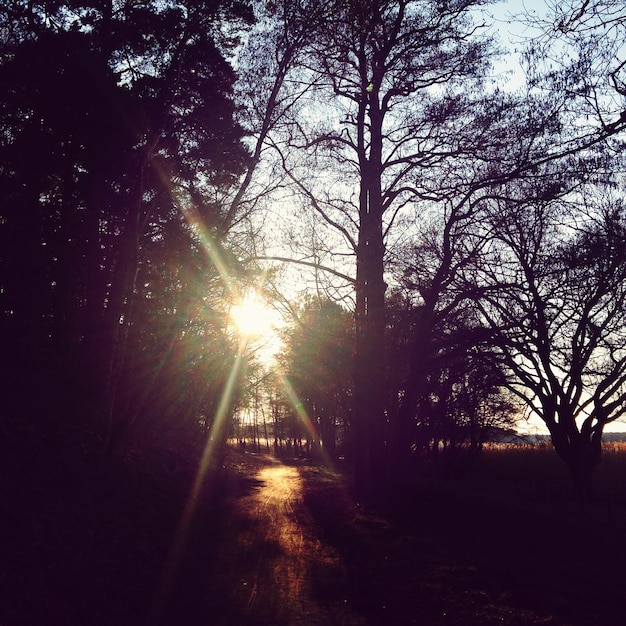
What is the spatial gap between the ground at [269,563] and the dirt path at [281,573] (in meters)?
0.03

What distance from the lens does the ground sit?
588 centimetres

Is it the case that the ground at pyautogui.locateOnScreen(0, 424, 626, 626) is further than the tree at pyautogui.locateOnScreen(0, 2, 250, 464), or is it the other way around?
the tree at pyautogui.locateOnScreen(0, 2, 250, 464)

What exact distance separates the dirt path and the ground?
0.03m

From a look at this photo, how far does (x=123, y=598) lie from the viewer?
239 inches

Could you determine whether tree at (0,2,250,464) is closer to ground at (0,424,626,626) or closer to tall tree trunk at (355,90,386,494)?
ground at (0,424,626,626)

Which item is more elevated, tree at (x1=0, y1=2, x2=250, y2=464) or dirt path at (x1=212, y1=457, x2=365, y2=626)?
tree at (x1=0, y1=2, x2=250, y2=464)

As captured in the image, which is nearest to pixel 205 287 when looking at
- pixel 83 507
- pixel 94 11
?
pixel 94 11

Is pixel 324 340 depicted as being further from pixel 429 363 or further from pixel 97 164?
pixel 97 164

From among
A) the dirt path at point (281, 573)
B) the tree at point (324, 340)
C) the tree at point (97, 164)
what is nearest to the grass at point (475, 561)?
the dirt path at point (281, 573)

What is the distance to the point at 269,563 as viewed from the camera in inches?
346

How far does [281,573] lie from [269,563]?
70 centimetres

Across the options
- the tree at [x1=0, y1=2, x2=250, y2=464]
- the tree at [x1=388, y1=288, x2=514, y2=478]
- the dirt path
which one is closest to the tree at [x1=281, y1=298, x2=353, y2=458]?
the tree at [x1=388, y1=288, x2=514, y2=478]

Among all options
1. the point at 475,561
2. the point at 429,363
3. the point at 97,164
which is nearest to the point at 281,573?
the point at 475,561

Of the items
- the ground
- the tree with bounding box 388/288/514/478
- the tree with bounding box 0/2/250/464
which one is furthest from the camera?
the tree with bounding box 388/288/514/478
